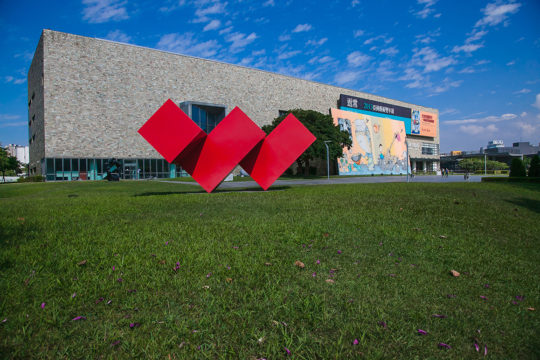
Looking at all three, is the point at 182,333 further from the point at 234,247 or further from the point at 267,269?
the point at 234,247

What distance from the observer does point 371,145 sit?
→ 56062 millimetres

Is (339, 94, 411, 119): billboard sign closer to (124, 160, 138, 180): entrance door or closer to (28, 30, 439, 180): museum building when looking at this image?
(28, 30, 439, 180): museum building

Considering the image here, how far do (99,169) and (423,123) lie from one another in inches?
2783

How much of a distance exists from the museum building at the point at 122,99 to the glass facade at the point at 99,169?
3.8 inches

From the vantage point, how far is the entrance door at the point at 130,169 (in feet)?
126

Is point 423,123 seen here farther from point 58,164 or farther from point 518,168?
point 58,164

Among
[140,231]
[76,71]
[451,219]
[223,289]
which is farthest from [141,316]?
[76,71]

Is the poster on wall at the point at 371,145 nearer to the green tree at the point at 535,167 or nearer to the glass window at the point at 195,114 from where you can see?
the glass window at the point at 195,114

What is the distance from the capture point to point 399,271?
3.75m

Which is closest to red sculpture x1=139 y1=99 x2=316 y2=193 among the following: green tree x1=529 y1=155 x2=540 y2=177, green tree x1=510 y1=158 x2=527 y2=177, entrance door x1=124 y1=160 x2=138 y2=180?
green tree x1=510 y1=158 x2=527 y2=177

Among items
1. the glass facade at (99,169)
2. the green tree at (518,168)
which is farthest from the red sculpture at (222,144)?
the glass facade at (99,169)

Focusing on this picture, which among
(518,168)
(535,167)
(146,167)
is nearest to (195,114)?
(146,167)

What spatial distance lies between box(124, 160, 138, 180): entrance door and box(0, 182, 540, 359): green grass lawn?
114ft

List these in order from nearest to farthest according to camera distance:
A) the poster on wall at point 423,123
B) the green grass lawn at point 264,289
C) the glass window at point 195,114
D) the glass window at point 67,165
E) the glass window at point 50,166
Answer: the green grass lawn at point 264,289 < the glass window at point 50,166 < the glass window at point 67,165 < the glass window at point 195,114 < the poster on wall at point 423,123
